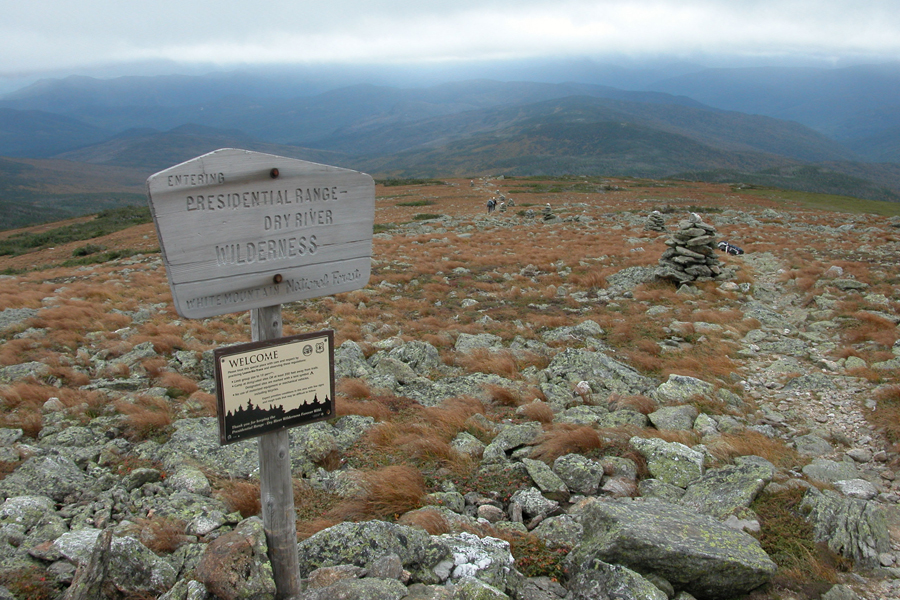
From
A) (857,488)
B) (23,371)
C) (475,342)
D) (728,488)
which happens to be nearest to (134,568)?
(728,488)

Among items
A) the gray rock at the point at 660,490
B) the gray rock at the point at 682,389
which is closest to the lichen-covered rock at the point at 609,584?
the gray rock at the point at 660,490

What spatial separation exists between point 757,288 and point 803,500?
11.7 m

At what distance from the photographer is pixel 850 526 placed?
4230mm

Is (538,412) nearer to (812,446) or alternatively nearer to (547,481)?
(547,481)

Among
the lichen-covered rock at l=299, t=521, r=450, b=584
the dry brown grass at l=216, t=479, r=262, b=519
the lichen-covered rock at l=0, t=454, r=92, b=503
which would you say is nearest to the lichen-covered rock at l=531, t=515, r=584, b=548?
the lichen-covered rock at l=299, t=521, r=450, b=584

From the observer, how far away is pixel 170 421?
267 inches

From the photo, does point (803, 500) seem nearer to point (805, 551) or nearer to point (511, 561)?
point (805, 551)

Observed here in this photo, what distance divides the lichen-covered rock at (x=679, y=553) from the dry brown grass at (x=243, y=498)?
10.2ft

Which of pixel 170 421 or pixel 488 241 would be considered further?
pixel 488 241

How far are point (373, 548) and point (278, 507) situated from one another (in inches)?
34.9

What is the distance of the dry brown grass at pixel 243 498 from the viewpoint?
4.82 m

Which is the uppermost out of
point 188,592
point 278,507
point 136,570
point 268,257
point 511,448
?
point 268,257

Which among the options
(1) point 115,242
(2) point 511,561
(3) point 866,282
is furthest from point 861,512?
(1) point 115,242

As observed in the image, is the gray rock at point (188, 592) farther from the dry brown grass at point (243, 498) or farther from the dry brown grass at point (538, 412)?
the dry brown grass at point (538, 412)
